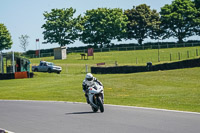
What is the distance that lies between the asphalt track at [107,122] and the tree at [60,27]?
87.9 metres

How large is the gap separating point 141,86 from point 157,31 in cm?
7900

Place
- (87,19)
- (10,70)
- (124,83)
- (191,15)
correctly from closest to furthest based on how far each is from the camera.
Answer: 1. (124,83)
2. (10,70)
3. (191,15)
4. (87,19)

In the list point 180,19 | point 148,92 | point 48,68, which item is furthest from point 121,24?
point 148,92

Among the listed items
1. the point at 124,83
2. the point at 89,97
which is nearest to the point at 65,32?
the point at 124,83

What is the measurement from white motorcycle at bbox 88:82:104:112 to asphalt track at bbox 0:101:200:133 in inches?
13.9

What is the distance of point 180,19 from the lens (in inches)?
3915

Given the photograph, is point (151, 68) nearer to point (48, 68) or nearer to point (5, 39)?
point (48, 68)

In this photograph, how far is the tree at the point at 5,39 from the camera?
113500mm

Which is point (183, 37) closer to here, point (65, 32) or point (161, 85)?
point (65, 32)

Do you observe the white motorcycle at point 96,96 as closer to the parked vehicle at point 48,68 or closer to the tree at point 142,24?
the parked vehicle at point 48,68

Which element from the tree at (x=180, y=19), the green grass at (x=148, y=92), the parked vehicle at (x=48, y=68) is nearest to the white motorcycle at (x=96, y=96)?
the green grass at (x=148, y=92)

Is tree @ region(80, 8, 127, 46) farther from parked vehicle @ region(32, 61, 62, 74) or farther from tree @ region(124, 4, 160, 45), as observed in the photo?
parked vehicle @ region(32, 61, 62, 74)

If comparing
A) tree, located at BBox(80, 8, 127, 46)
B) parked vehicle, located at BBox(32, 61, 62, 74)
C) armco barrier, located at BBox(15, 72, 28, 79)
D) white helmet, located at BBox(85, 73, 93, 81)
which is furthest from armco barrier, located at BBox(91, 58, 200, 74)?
tree, located at BBox(80, 8, 127, 46)

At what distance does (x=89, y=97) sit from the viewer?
1512cm
